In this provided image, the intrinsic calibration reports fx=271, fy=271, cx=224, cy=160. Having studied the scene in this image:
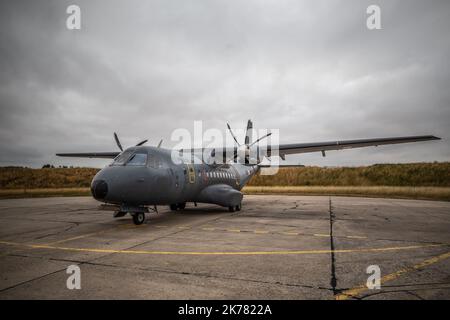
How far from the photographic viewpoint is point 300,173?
5294 cm

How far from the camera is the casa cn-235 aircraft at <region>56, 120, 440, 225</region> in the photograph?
8898 millimetres

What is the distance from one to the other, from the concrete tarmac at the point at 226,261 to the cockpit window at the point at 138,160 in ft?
7.52

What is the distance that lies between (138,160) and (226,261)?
18.8 feet

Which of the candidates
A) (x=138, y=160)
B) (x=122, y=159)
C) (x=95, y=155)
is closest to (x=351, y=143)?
(x=138, y=160)

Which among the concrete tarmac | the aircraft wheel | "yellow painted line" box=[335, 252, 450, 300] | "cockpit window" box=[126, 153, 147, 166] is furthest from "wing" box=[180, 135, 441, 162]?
"yellow painted line" box=[335, 252, 450, 300]

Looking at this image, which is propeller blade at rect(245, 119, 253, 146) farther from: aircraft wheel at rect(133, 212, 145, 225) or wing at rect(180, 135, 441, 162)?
aircraft wheel at rect(133, 212, 145, 225)

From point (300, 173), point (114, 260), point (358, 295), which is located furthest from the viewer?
point (300, 173)

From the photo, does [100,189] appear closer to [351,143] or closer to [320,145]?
[320,145]

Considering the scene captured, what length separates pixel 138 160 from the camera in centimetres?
983

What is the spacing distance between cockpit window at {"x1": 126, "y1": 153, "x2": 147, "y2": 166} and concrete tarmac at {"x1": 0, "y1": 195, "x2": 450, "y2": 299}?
229cm
